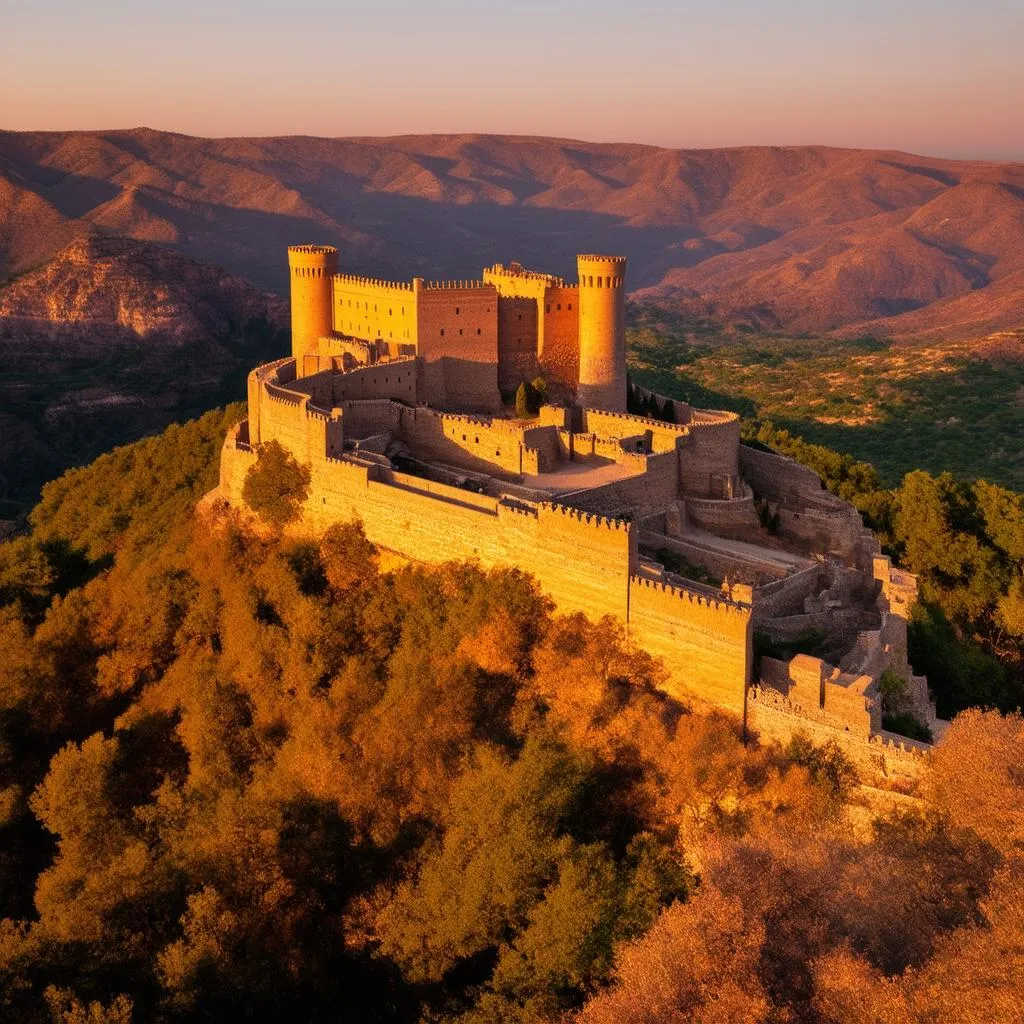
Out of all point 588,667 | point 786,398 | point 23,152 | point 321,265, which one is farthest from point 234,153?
point 588,667

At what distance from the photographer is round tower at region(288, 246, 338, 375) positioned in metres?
30.9

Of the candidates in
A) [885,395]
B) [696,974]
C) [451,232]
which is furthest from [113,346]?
[451,232]

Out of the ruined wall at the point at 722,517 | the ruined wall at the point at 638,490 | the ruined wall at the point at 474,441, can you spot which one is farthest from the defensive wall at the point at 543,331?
the ruined wall at the point at 722,517

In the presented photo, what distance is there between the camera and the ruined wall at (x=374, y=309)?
28625mm

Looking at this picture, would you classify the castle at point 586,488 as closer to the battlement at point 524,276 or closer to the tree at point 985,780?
the battlement at point 524,276

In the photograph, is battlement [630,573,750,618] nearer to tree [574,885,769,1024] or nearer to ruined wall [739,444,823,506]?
tree [574,885,769,1024]

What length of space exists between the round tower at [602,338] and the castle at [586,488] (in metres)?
0.04

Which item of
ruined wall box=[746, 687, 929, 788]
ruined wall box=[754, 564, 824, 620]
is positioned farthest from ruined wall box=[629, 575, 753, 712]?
ruined wall box=[754, 564, 824, 620]

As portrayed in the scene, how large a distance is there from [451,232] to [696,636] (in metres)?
157

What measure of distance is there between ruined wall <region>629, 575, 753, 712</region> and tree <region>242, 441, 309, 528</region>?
8225mm

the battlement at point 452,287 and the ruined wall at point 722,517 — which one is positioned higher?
the battlement at point 452,287

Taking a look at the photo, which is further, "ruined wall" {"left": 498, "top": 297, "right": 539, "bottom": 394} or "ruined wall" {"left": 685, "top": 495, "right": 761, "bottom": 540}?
"ruined wall" {"left": 498, "top": 297, "right": 539, "bottom": 394}

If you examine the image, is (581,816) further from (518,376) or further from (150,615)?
(518,376)

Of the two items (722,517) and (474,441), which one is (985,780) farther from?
(474,441)
